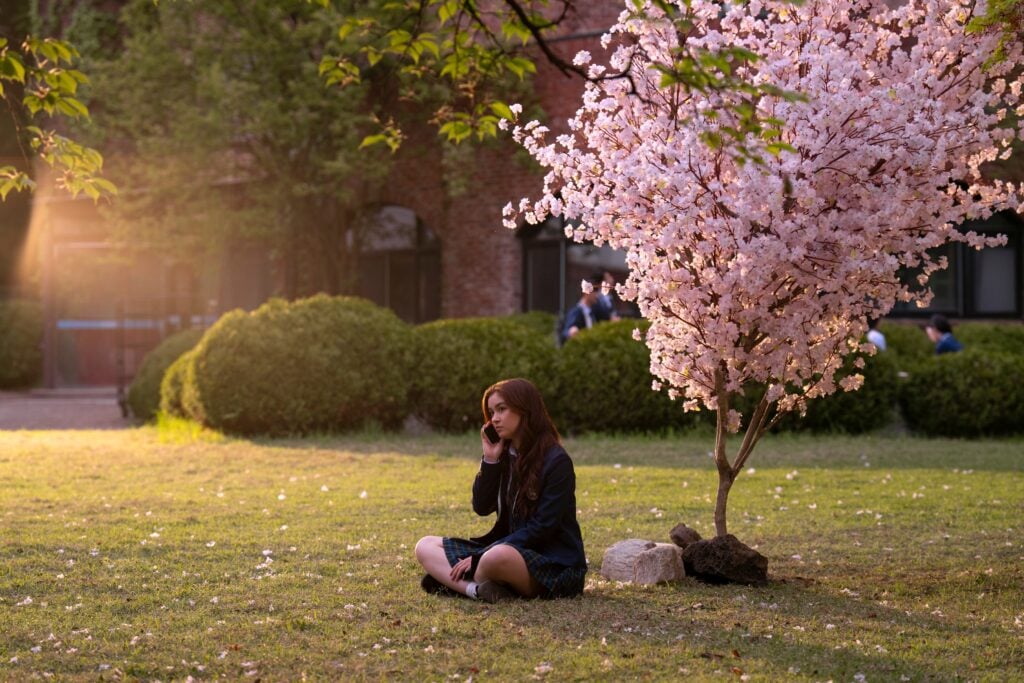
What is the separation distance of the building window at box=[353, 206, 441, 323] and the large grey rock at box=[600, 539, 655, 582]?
59.6 feet

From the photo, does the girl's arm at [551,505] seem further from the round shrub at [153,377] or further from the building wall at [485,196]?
the building wall at [485,196]

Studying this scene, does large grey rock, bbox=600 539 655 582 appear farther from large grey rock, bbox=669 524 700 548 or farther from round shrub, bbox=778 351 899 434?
round shrub, bbox=778 351 899 434

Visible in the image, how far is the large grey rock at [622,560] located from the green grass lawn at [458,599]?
95 millimetres

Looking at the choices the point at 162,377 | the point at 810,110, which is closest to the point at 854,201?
the point at 810,110

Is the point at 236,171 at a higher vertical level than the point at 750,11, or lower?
higher

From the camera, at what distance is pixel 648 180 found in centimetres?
657

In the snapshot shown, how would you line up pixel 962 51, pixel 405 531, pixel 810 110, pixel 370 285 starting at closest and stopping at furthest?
pixel 810 110, pixel 962 51, pixel 405 531, pixel 370 285

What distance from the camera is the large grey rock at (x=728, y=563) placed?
7039 mm

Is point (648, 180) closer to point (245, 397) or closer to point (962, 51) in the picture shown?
point (962, 51)

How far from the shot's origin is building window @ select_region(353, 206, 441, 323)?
25578 mm

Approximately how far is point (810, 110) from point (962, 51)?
1.07 metres

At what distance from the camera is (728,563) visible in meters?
7.05

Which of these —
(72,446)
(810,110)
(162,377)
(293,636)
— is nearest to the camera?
(293,636)

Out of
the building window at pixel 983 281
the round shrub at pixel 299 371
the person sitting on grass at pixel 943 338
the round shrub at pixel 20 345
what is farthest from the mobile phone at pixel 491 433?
the round shrub at pixel 20 345
